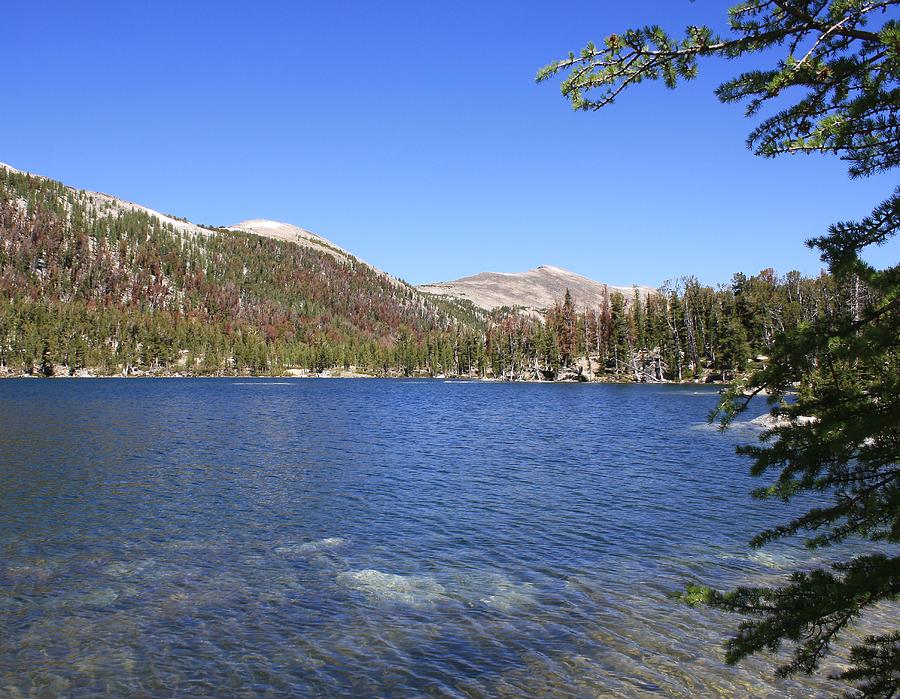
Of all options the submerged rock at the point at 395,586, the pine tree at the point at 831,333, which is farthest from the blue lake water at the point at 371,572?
the pine tree at the point at 831,333

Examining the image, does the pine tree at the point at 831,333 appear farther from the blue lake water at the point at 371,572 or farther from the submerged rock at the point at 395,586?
the submerged rock at the point at 395,586

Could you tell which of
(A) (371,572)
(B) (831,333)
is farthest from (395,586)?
(B) (831,333)

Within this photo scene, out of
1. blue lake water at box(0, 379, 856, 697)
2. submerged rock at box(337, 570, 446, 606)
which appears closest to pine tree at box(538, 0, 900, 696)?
blue lake water at box(0, 379, 856, 697)

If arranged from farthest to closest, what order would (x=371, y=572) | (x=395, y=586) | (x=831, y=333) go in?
(x=371, y=572)
(x=395, y=586)
(x=831, y=333)

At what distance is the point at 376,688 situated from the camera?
1180cm

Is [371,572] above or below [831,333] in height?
below

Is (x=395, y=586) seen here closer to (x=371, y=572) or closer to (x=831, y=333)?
(x=371, y=572)

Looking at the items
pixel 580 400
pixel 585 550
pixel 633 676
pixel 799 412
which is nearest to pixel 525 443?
pixel 585 550

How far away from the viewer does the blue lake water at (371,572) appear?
40.5 feet

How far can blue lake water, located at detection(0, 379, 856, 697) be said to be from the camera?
12359 mm

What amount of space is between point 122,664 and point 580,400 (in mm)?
96198

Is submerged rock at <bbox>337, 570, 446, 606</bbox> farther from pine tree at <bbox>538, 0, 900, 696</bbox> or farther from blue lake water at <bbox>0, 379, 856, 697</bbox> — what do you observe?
pine tree at <bbox>538, 0, 900, 696</bbox>

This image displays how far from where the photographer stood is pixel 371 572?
1827cm

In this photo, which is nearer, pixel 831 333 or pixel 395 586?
pixel 831 333
